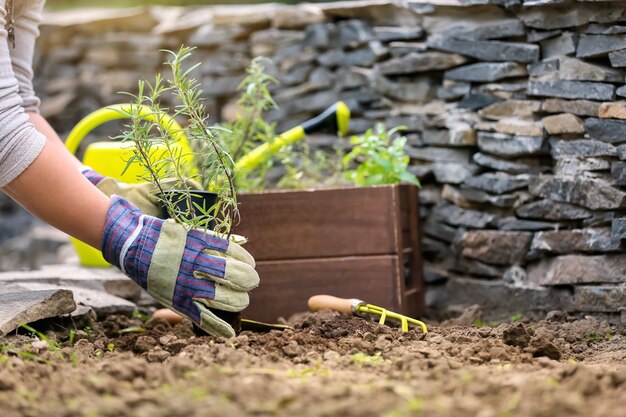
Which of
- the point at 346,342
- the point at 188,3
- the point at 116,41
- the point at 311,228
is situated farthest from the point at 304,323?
the point at 188,3

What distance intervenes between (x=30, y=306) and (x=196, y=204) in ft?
1.44

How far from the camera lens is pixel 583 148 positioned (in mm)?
2287

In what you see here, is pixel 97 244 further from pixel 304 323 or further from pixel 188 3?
pixel 188 3

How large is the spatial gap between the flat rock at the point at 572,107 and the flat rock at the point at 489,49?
0.15m

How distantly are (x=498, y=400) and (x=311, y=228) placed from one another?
4.26 ft

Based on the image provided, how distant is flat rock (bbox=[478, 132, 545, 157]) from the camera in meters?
2.42

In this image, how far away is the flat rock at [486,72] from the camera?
8.20 ft

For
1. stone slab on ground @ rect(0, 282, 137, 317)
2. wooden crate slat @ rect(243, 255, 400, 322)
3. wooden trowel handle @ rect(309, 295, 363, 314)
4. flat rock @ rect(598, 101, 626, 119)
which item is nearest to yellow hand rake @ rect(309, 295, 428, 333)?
wooden trowel handle @ rect(309, 295, 363, 314)

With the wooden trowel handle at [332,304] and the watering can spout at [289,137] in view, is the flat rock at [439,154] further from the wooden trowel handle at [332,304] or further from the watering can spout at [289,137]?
the wooden trowel handle at [332,304]

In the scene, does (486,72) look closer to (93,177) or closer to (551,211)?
(551,211)

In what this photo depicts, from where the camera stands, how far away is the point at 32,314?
185 centimetres

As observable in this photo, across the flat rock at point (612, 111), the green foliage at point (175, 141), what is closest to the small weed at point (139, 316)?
the green foliage at point (175, 141)

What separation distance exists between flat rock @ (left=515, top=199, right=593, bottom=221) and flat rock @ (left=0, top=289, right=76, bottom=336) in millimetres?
1296

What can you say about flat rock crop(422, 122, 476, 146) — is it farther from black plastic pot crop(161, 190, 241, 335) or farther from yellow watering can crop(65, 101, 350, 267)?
black plastic pot crop(161, 190, 241, 335)
